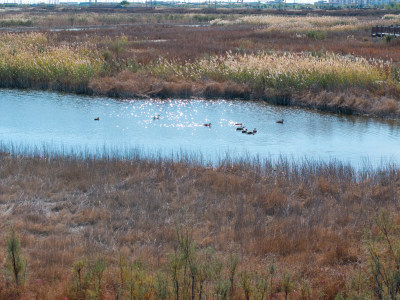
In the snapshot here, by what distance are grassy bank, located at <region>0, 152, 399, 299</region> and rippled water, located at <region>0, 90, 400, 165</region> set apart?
337 centimetres

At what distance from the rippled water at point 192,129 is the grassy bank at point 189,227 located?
3.37 meters

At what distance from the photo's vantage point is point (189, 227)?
292 inches

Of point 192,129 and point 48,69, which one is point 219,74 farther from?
point 48,69

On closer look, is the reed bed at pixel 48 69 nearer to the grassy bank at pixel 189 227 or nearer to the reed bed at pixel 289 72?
the reed bed at pixel 289 72

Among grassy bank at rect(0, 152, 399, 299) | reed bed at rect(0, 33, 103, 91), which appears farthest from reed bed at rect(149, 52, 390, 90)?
grassy bank at rect(0, 152, 399, 299)

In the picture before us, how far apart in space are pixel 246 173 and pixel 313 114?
1091 centimetres

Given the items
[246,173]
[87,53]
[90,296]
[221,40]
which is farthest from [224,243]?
[221,40]

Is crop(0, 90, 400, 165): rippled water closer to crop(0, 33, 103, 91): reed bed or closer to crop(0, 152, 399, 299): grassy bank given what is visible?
crop(0, 33, 103, 91): reed bed

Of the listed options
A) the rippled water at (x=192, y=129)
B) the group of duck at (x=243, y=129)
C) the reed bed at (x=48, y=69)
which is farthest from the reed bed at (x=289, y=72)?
the group of duck at (x=243, y=129)

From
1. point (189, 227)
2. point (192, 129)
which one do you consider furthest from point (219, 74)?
point (189, 227)

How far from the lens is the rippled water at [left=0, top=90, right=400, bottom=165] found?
52.2ft

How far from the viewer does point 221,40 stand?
40438 millimetres

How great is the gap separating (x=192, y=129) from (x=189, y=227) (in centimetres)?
1176

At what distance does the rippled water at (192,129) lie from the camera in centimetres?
1591
